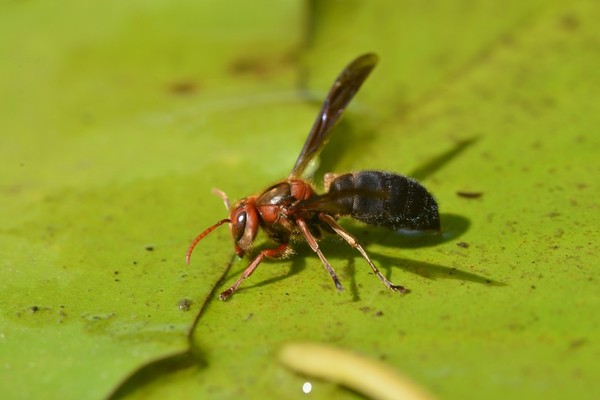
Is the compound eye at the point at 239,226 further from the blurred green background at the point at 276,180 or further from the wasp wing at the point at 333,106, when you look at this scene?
the wasp wing at the point at 333,106

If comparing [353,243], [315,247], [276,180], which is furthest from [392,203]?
[276,180]

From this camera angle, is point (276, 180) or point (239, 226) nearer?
point (239, 226)

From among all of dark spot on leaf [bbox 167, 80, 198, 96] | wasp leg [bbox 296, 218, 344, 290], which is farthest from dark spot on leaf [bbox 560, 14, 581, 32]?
wasp leg [bbox 296, 218, 344, 290]

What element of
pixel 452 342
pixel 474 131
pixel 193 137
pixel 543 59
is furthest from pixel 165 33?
pixel 452 342

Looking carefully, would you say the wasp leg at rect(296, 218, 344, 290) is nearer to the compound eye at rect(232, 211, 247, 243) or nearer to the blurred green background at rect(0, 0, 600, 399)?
the blurred green background at rect(0, 0, 600, 399)

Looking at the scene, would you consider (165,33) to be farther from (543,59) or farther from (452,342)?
(452,342)

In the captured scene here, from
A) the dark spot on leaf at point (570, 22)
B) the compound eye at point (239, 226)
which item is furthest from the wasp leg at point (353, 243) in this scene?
the dark spot on leaf at point (570, 22)

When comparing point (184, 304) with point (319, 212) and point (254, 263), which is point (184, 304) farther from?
point (319, 212)
